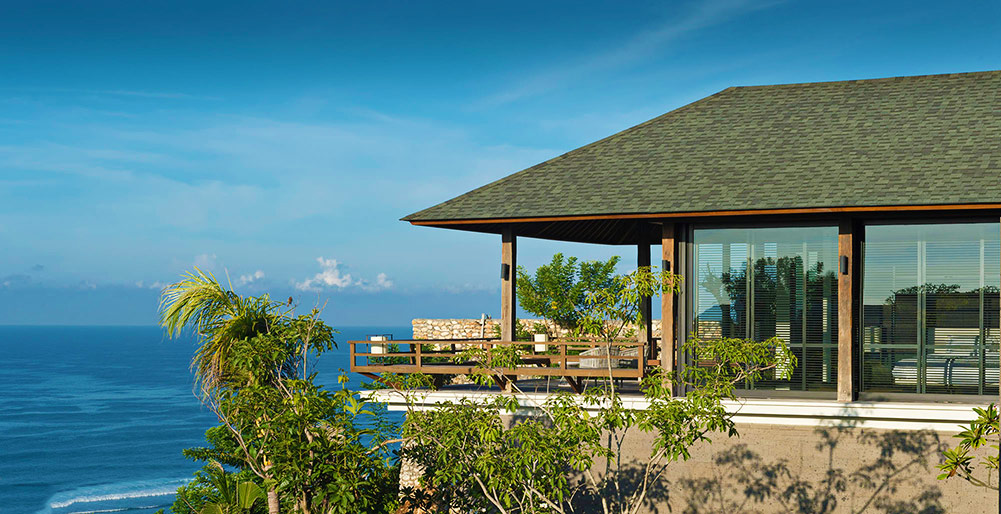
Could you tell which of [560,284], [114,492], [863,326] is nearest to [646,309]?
[863,326]

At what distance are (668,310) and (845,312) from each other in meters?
2.42

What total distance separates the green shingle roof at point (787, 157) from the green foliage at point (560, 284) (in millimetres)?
20850

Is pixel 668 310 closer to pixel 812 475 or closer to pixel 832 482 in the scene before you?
pixel 812 475

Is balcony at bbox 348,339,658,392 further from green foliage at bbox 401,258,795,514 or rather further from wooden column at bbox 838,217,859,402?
wooden column at bbox 838,217,859,402

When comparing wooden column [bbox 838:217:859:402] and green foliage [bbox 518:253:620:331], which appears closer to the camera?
wooden column [bbox 838:217:859:402]

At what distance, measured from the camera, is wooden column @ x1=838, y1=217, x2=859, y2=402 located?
13055 mm

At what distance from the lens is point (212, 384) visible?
17.7 metres

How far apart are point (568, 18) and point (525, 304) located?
15129 mm

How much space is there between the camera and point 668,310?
13820 mm

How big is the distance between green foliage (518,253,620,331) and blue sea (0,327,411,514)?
25.4ft

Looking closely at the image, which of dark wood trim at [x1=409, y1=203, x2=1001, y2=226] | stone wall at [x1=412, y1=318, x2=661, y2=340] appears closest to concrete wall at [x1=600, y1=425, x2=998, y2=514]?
dark wood trim at [x1=409, y1=203, x2=1001, y2=226]

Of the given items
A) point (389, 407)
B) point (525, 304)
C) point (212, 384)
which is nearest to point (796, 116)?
point (389, 407)

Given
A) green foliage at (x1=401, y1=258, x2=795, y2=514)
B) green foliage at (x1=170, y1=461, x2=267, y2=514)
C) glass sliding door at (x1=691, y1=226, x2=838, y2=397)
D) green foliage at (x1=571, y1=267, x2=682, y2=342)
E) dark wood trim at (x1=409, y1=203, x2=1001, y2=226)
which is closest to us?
green foliage at (x1=401, y1=258, x2=795, y2=514)

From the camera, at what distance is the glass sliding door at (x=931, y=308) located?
1290 centimetres
